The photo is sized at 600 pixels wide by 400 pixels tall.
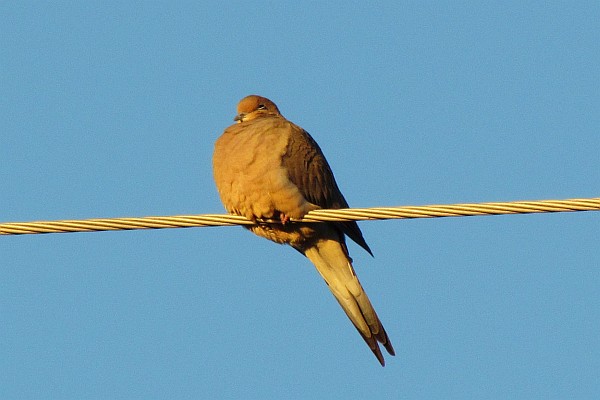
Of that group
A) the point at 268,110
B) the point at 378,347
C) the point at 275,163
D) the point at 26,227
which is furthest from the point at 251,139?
the point at 26,227

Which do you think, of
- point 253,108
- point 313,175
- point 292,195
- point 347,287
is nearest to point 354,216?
point 292,195

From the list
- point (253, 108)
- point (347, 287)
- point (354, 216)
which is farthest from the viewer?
point (253, 108)

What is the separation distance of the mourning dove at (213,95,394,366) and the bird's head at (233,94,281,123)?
14cm

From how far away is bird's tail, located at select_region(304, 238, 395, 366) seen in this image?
23.3ft

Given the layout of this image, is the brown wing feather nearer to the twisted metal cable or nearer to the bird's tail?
the bird's tail

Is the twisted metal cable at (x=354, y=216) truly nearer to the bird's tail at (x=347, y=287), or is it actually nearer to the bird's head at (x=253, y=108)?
the bird's tail at (x=347, y=287)

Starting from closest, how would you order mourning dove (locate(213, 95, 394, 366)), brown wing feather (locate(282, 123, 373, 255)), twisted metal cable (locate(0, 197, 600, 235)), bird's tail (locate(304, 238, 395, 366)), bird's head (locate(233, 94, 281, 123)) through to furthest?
1. twisted metal cable (locate(0, 197, 600, 235))
2. mourning dove (locate(213, 95, 394, 366))
3. brown wing feather (locate(282, 123, 373, 255))
4. bird's tail (locate(304, 238, 395, 366))
5. bird's head (locate(233, 94, 281, 123))

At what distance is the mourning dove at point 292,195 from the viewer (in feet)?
21.9

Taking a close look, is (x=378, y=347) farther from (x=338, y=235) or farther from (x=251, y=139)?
(x=251, y=139)

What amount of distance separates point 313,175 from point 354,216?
1778mm

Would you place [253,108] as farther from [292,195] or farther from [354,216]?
[354,216]

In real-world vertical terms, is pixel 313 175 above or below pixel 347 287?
above

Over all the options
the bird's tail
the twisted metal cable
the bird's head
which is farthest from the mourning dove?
the twisted metal cable

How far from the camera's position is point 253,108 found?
773 centimetres
